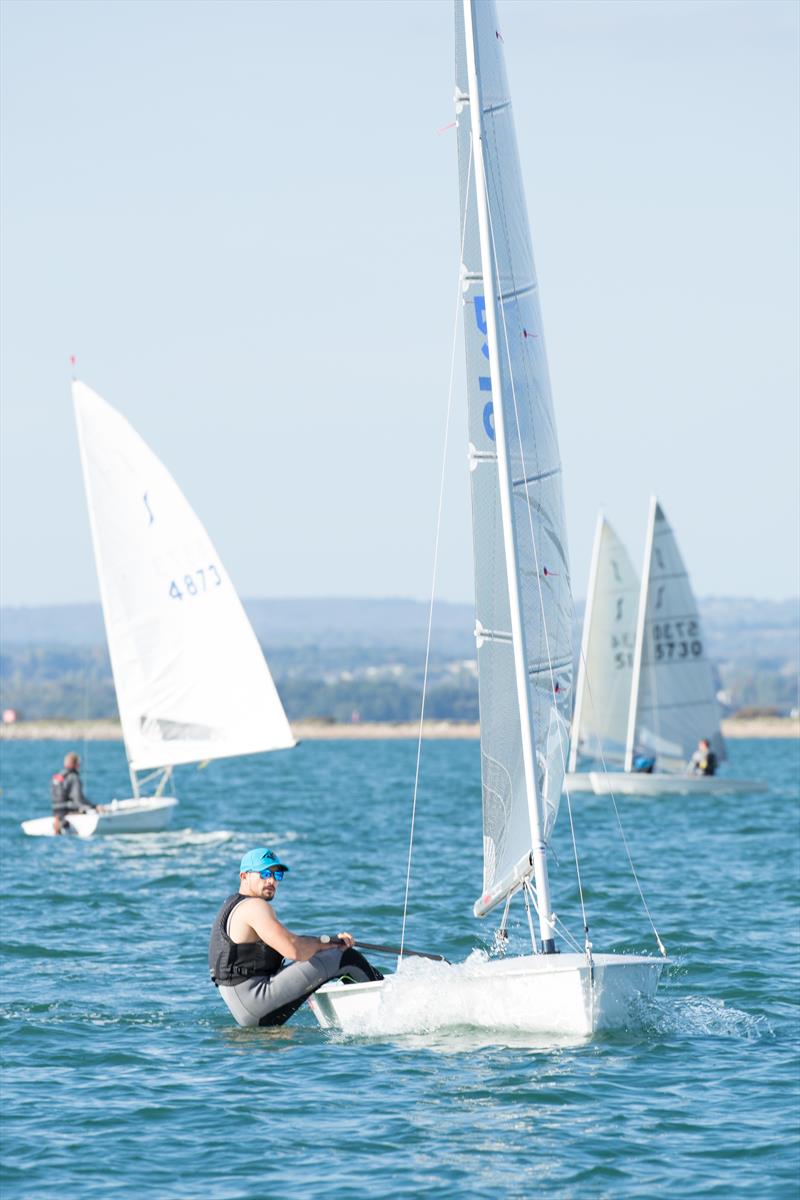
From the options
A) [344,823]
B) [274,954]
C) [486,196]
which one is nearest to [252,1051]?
[274,954]

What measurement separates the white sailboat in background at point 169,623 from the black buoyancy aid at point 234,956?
18.9 m

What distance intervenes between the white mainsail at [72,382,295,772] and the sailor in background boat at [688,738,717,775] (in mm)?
15716

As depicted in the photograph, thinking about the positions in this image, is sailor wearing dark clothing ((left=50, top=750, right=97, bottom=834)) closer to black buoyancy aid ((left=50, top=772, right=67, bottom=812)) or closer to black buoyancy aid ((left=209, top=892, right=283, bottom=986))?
black buoyancy aid ((left=50, top=772, right=67, bottom=812))

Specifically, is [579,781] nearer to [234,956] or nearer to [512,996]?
Result: [234,956]

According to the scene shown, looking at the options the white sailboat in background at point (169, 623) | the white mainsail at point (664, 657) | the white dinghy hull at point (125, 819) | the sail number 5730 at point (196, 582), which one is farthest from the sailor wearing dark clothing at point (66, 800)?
the white mainsail at point (664, 657)

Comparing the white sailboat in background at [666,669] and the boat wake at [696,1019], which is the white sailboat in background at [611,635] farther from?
the boat wake at [696,1019]

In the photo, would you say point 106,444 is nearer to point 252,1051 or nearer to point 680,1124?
point 252,1051

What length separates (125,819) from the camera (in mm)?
32469

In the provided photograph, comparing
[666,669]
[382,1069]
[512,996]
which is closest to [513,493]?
[512,996]

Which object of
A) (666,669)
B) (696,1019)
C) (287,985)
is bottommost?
(696,1019)

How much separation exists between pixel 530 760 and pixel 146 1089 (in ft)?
11.6

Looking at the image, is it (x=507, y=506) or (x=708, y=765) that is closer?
(x=507, y=506)

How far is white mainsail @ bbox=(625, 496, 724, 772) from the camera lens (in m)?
46.6

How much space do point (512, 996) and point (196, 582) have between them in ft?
67.8
